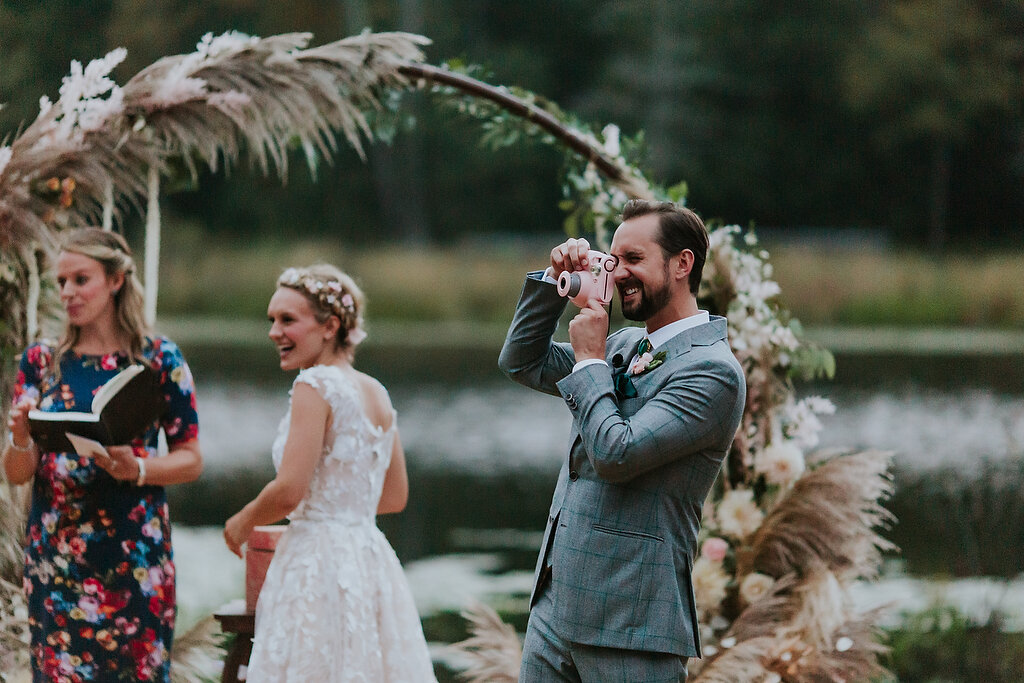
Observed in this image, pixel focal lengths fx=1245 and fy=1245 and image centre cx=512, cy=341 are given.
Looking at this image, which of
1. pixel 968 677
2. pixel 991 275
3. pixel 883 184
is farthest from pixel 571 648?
pixel 883 184

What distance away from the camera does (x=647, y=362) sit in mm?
2746

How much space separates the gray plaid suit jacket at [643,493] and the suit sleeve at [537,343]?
0.92ft

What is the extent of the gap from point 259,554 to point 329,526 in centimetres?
37

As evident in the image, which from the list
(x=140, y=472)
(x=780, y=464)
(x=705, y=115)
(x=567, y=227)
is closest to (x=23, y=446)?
(x=140, y=472)

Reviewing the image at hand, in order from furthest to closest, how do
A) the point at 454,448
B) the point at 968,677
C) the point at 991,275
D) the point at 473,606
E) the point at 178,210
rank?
the point at 178,210 → the point at 991,275 → the point at 454,448 → the point at 968,677 → the point at 473,606

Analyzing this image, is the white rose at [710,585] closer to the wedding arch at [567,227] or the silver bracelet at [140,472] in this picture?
the wedding arch at [567,227]

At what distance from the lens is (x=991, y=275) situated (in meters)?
21.5

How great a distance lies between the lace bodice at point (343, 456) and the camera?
3.61m

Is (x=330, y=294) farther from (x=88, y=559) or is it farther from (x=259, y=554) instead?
(x=88, y=559)

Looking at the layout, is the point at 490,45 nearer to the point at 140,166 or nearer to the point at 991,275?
the point at 991,275

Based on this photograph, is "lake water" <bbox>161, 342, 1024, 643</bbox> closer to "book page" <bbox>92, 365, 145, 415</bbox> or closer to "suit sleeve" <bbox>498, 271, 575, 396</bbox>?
"suit sleeve" <bbox>498, 271, 575, 396</bbox>

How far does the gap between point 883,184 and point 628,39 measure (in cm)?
688

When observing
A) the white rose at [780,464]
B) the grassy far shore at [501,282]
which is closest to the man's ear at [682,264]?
the white rose at [780,464]

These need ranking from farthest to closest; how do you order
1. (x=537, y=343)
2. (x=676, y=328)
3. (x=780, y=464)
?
(x=780, y=464) → (x=537, y=343) → (x=676, y=328)
